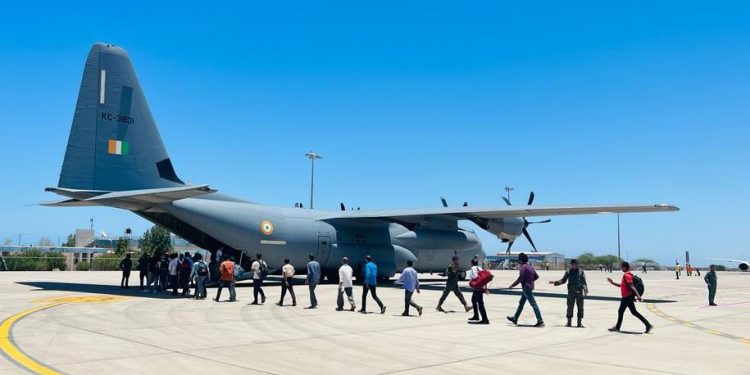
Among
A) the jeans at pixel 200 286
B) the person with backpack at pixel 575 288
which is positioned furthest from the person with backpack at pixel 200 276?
the person with backpack at pixel 575 288

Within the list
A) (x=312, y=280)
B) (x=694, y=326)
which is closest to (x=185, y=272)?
(x=312, y=280)

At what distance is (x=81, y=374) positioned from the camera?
7.65 meters

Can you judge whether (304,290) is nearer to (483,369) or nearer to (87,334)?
(87,334)

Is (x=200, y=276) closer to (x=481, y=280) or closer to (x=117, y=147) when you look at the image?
(x=117, y=147)

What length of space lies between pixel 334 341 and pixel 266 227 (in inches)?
594

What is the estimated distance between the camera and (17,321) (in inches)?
504

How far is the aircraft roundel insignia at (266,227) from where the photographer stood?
25484 mm

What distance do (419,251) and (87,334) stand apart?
2298cm

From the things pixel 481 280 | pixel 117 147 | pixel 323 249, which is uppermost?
pixel 117 147

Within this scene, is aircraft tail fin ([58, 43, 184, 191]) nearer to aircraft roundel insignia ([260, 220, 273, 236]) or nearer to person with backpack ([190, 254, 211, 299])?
aircraft roundel insignia ([260, 220, 273, 236])

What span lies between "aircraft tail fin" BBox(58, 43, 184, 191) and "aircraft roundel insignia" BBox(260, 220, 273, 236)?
4343 millimetres

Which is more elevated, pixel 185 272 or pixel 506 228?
pixel 506 228

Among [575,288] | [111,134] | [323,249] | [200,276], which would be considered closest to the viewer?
[575,288]

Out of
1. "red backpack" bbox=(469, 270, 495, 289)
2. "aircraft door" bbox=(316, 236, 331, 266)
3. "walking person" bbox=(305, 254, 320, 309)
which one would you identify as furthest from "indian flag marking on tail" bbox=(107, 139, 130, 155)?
"red backpack" bbox=(469, 270, 495, 289)
